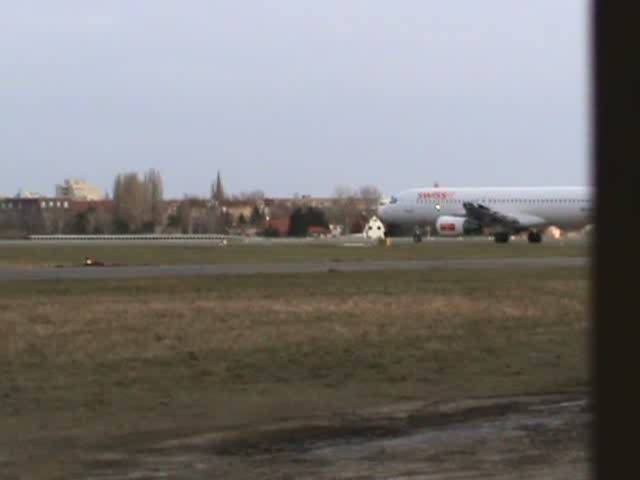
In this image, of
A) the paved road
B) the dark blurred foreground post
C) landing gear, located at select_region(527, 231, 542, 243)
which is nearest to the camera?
the dark blurred foreground post

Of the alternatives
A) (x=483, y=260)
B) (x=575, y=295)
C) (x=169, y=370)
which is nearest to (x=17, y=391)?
(x=169, y=370)

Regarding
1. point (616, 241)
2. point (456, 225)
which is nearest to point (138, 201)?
point (456, 225)

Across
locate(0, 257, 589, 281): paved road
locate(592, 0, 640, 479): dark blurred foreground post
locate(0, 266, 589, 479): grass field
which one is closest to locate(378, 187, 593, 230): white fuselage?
locate(0, 257, 589, 281): paved road

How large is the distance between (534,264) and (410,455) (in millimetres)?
34742

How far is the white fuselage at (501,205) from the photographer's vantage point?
261 feet

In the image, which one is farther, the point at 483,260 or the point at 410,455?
the point at 483,260

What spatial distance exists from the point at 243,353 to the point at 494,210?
198 ft

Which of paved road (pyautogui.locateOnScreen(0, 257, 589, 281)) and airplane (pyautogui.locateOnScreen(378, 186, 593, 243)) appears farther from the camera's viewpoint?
airplane (pyautogui.locateOnScreen(378, 186, 593, 243))

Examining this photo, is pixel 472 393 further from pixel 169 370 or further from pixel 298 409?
pixel 169 370

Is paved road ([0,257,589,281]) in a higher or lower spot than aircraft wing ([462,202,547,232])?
lower

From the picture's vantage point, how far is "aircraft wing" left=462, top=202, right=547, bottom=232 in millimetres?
78812

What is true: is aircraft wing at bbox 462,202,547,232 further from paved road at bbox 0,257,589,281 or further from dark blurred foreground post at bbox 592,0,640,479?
dark blurred foreground post at bbox 592,0,640,479

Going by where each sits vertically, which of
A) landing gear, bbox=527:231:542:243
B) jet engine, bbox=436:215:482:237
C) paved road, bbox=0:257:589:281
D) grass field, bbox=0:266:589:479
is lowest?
grass field, bbox=0:266:589:479

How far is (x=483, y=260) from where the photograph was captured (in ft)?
165
